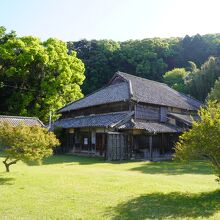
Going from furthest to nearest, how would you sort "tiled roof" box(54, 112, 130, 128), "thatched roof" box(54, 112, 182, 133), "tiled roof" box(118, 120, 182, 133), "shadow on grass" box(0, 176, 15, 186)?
"tiled roof" box(54, 112, 130, 128), "tiled roof" box(118, 120, 182, 133), "thatched roof" box(54, 112, 182, 133), "shadow on grass" box(0, 176, 15, 186)

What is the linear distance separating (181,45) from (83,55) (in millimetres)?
24138

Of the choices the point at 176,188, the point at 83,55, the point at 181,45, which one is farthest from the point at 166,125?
the point at 181,45

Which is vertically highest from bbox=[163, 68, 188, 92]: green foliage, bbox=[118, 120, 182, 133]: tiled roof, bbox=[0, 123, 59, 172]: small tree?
bbox=[163, 68, 188, 92]: green foliage

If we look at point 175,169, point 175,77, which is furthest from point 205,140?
point 175,77

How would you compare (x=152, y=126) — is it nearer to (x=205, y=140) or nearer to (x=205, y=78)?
(x=205, y=140)

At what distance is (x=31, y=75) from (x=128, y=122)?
741 inches

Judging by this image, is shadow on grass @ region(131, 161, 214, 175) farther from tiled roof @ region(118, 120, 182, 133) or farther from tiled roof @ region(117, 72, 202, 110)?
tiled roof @ region(117, 72, 202, 110)

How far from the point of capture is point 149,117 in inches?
1251

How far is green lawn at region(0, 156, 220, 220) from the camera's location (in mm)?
9039

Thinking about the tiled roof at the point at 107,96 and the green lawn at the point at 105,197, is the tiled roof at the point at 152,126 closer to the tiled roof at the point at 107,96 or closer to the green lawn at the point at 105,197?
the tiled roof at the point at 107,96

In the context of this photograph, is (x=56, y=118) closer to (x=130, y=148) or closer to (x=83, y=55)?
(x=130, y=148)

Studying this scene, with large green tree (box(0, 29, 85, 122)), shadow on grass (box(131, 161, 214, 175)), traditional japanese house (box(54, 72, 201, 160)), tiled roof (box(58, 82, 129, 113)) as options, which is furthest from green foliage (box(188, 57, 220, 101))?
shadow on grass (box(131, 161, 214, 175))

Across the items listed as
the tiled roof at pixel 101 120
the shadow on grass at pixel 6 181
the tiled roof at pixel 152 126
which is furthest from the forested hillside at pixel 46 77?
the shadow on grass at pixel 6 181

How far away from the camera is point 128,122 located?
28.9 metres
